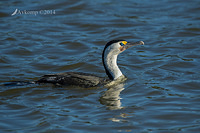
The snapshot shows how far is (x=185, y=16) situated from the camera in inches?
560

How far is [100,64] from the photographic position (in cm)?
1079

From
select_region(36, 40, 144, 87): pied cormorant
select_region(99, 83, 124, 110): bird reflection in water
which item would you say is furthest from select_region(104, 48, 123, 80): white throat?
select_region(99, 83, 124, 110): bird reflection in water

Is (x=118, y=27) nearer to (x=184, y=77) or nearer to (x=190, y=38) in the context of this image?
(x=190, y=38)

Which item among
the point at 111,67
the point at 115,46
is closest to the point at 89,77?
the point at 111,67

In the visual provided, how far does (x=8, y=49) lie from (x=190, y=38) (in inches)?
222

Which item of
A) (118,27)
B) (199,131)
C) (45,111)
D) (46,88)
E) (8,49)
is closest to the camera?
(199,131)

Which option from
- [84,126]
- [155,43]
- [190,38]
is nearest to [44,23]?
[155,43]

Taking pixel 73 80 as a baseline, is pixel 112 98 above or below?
below

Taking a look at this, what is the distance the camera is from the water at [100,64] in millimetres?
7309

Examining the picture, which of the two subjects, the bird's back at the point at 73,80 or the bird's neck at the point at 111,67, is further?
the bird's neck at the point at 111,67
